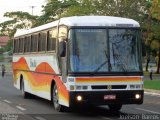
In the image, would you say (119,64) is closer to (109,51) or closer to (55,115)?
(109,51)

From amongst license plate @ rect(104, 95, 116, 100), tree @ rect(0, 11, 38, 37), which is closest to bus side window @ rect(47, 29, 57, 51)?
license plate @ rect(104, 95, 116, 100)

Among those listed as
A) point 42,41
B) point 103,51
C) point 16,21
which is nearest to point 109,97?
point 103,51

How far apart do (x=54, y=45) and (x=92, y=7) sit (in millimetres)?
44690

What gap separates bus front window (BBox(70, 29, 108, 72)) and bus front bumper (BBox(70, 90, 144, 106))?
684mm

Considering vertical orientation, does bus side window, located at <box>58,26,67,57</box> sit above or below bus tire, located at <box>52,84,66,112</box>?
above

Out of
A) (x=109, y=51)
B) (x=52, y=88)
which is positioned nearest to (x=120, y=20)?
(x=109, y=51)

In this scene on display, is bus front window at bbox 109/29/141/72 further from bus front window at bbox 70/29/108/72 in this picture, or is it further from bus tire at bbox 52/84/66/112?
bus tire at bbox 52/84/66/112

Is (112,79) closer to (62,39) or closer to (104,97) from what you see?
(104,97)

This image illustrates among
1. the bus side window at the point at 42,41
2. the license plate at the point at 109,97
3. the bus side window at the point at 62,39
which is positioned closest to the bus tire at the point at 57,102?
the bus side window at the point at 62,39

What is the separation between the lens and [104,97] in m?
15.3

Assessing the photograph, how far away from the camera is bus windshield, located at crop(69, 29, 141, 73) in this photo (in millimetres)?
15375

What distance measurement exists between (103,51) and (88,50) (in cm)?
45

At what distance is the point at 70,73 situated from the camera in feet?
50.3

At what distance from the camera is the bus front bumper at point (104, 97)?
1517cm
